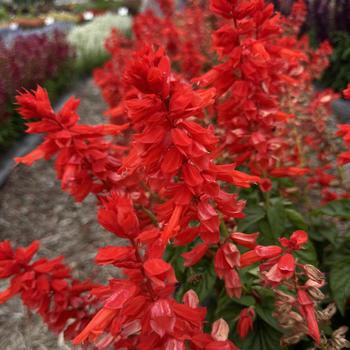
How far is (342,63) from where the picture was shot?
4.73 m

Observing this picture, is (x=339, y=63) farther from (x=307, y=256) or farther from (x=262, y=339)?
(x=262, y=339)

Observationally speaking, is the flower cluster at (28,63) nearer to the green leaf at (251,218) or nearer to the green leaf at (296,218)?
the green leaf at (251,218)

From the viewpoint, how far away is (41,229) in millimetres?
A: 3479

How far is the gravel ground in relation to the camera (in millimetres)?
2455

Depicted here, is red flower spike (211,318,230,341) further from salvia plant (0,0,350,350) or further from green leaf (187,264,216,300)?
green leaf (187,264,216,300)

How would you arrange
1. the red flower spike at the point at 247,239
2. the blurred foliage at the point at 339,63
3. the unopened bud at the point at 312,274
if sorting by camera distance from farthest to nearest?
1. the blurred foliage at the point at 339,63
2. the red flower spike at the point at 247,239
3. the unopened bud at the point at 312,274

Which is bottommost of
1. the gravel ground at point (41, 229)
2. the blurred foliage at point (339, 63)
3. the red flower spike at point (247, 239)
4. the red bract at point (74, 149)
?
the gravel ground at point (41, 229)

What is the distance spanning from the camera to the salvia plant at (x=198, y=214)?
35.4 inches

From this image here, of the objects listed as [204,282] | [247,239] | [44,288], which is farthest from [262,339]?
[44,288]

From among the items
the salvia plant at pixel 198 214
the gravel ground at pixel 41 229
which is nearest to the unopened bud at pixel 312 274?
the salvia plant at pixel 198 214

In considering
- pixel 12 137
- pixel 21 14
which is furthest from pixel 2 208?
pixel 21 14

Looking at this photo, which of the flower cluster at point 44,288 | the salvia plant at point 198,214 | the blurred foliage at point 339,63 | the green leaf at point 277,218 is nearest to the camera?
the salvia plant at point 198,214

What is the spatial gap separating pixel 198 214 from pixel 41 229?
2737mm

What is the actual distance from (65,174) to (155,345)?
0.60 meters
